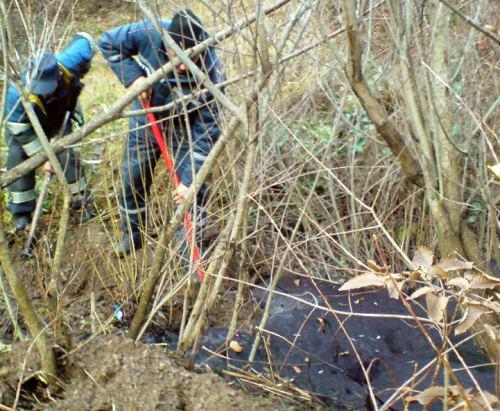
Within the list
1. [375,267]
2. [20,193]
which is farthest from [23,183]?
[375,267]

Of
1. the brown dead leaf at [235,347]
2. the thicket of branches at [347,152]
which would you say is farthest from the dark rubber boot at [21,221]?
the brown dead leaf at [235,347]

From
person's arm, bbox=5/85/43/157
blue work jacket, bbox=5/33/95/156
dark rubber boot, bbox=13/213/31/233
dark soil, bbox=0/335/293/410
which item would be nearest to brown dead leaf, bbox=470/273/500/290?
dark soil, bbox=0/335/293/410

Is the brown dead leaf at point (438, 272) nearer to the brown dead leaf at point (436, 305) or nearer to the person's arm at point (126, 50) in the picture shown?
the brown dead leaf at point (436, 305)

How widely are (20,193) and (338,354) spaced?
2.66 m

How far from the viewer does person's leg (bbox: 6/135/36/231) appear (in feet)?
14.8

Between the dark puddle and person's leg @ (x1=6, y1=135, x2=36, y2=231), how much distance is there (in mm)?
1939

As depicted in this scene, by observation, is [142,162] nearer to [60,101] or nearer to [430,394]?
[60,101]

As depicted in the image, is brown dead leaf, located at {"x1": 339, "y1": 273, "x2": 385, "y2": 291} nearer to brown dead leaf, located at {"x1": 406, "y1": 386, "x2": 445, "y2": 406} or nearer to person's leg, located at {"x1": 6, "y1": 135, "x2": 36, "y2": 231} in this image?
brown dead leaf, located at {"x1": 406, "y1": 386, "x2": 445, "y2": 406}

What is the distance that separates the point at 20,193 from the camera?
464cm

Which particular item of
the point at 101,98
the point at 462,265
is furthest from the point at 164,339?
the point at 101,98

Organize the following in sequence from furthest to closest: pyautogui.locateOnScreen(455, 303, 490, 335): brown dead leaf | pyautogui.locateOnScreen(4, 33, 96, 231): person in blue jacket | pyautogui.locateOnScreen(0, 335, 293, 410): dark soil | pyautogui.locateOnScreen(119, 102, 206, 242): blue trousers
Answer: pyautogui.locateOnScreen(4, 33, 96, 231): person in blue jacket → pyautogui.locateOnScreen(119, 102, 206, 242): blue trousers → pyautogui.locateOnScreen(0, 335, 293, 410): dark soil → pyautogui.locateOnScreen(455, 303, 490, 335): brown dead leaf

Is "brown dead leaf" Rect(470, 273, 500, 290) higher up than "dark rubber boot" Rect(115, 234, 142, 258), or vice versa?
"brown dead leaf" Rect(470, 273, 500, 290)

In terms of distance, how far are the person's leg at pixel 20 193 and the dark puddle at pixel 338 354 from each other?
6.36 ft

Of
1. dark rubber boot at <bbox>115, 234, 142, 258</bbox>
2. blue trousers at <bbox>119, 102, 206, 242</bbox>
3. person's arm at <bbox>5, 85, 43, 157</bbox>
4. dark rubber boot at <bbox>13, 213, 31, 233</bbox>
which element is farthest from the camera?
dark rubber boot at <bbox>13, 213, 31, 233</bbox>
